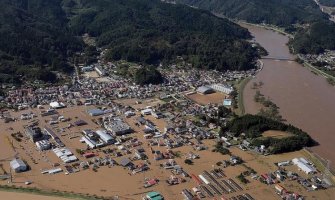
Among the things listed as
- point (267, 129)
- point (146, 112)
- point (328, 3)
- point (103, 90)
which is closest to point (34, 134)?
point (146, 112)

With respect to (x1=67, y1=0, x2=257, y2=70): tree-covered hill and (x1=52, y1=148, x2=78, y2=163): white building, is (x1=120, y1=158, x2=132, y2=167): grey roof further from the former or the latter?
(x1=67, y1=0, x2=257, y2=70): tree-covered hill

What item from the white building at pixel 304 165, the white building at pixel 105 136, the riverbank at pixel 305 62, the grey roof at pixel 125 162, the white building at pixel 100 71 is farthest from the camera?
the riverbank at pixel 305 62

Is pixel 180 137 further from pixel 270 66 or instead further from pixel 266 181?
pixel 270 66

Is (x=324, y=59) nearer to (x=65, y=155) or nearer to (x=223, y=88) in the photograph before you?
(x=223, y=88)

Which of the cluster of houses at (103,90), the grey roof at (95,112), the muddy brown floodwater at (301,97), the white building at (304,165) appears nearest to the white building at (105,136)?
the grey roof at (95,112)

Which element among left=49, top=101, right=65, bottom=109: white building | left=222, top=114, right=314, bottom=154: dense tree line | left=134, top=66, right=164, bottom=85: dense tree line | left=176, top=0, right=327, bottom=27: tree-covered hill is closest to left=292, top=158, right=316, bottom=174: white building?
left=222, top=114, right=314, bottom=154: dense tree line

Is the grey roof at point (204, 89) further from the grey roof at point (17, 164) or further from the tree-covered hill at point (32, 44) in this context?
the grey roof at point (17, 164)
